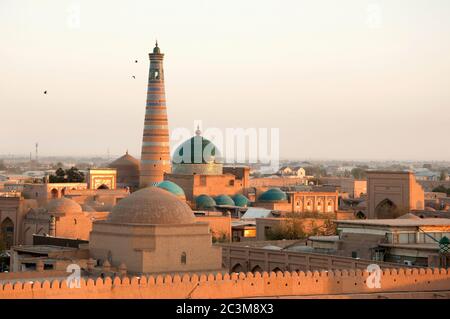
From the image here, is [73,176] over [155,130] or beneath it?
beneath

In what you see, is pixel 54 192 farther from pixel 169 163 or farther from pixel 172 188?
pixel 169 163

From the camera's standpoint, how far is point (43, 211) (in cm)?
4634

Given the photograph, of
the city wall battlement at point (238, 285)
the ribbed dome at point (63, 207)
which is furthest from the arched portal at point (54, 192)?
the city wall battlement at point (238, 285)

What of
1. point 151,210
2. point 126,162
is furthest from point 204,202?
point 151,210

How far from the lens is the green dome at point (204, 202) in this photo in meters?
56.1

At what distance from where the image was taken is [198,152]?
203 ft

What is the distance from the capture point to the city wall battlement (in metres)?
22.5

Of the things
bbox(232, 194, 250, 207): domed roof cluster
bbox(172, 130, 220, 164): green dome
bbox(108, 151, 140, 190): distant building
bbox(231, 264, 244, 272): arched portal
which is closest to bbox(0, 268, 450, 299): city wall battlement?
bbox(231, 264, 244, 272): arched portal

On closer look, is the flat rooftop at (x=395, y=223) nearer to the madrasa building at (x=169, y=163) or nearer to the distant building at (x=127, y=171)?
the madrasa building at (x=169, y=163)

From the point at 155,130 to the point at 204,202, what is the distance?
5.04 m
